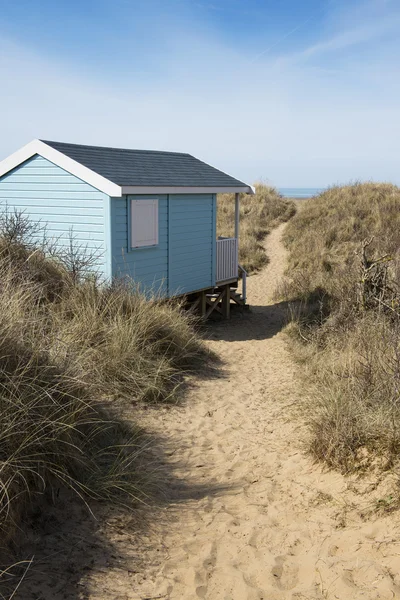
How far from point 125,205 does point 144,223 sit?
24.6 inches

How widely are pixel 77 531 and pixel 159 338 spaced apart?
5.22 m

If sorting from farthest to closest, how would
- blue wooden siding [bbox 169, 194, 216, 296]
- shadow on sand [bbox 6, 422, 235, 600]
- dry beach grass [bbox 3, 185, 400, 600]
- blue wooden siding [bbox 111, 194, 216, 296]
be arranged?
1. blue wooden siding [bbox 169, 194, 216, 296]
2. blue wooden siding [bbox 111, 194, 216, 296]
3. dry beach grass [bbox 3, 185, 400, 600]
4. shadow on sand [bbox 6, 422, 235, 600]

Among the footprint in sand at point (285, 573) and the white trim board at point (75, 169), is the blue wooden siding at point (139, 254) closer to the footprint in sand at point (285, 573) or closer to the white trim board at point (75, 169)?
the white trim board at point (75, 169)

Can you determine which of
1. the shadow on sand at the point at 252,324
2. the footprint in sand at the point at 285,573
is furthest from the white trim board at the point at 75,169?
the footprint in sand at the point at 285,573

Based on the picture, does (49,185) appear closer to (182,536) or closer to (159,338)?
(159,338)

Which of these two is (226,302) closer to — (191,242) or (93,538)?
(191,242)

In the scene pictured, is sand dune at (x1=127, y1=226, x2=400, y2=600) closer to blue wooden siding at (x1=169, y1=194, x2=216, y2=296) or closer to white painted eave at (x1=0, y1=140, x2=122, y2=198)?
white painted eave at (x1=0, y1=140, x2=122, y2=198)

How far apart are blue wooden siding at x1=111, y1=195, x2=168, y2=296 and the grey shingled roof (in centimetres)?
42

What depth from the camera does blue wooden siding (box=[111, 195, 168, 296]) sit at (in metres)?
11.3

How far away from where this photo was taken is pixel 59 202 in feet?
38.9

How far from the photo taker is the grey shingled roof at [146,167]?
11633 mm

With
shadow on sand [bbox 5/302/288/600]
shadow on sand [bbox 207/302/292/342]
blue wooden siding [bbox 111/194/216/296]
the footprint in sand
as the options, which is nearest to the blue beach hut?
blue wooden siding [bbox 111/194/216/296]

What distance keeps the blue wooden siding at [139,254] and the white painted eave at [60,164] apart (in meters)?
0.29

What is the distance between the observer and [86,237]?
11.5 meters
